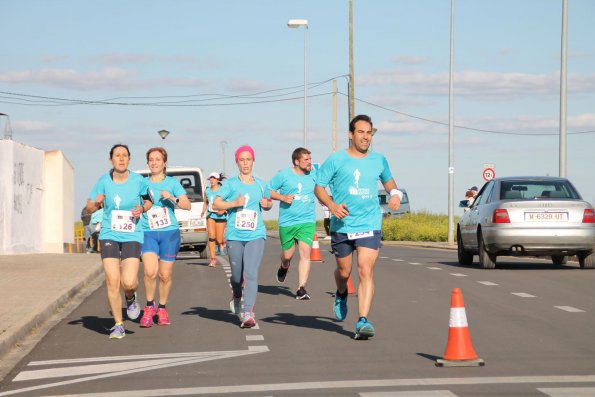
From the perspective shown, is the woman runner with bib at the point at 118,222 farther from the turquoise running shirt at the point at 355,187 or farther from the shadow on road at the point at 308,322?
the turquoise running shirt at the point at 355,187

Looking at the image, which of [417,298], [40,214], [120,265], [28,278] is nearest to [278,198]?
[417,298]

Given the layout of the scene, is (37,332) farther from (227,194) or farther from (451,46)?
(451,46)

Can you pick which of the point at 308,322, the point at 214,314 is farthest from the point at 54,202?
the point at 308,322

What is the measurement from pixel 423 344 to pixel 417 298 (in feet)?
17.6

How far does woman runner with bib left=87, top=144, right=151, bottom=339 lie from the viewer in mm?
12758

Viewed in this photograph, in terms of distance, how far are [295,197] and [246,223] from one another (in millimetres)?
3962

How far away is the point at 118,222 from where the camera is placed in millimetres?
12789

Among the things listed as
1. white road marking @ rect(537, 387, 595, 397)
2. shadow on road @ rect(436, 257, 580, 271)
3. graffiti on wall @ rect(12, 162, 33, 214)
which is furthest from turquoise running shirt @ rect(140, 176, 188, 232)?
graffiti on wall @ rect(12, 162, 33, 214)

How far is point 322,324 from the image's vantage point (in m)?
13.5

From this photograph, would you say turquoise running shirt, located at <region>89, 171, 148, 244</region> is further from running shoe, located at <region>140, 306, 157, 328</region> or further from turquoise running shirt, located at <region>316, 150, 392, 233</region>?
turquoise running shirt, located at <region>316, 150, 392, 233</region>

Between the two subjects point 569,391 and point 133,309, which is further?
point 133,309

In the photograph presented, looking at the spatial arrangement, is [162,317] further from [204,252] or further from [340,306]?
[204,252]

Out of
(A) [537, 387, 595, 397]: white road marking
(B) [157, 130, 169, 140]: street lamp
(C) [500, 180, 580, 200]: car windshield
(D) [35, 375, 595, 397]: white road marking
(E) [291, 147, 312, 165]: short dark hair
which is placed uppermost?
(B) [157, 130, 169, 140]: street lamp

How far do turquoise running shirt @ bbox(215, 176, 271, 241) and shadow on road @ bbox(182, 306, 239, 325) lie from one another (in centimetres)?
111
